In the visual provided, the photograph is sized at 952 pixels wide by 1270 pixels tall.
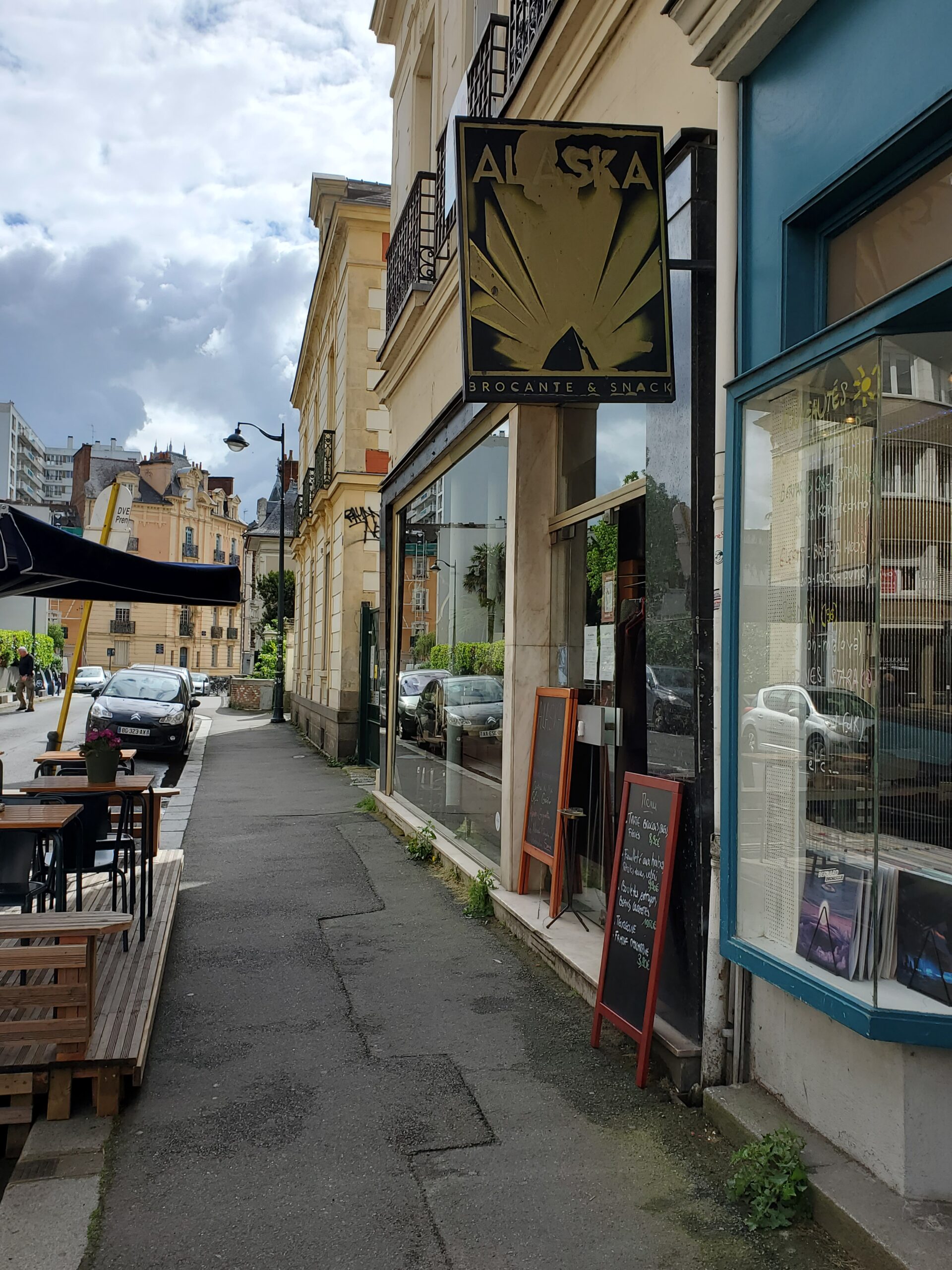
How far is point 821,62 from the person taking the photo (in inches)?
148

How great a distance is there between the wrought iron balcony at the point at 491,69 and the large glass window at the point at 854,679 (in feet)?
15.4

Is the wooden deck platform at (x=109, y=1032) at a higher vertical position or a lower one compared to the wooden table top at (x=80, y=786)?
lower

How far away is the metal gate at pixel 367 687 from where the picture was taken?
16.9m

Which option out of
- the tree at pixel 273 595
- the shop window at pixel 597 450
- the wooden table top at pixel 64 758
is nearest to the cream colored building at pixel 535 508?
the shop window at pixel 597 450

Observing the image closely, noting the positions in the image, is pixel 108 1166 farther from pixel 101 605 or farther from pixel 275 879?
pixel 101 605

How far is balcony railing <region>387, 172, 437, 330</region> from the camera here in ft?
32.8

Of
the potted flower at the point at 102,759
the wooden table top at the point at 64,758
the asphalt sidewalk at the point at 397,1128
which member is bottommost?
the asphalt sidewalk at the point at 397,1128

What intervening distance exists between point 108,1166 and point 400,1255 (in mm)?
1142

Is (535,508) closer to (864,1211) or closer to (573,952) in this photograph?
(573,952)

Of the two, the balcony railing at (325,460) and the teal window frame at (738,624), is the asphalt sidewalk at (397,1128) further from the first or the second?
the balcony railing at (325,460)

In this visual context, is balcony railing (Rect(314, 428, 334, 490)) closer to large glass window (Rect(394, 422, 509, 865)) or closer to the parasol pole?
large glass window (Rect(394, 422, 509, 865))

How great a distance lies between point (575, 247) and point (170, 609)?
82901 mm

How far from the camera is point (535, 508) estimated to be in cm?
709

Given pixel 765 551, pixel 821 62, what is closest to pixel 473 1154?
pixel 765 551
